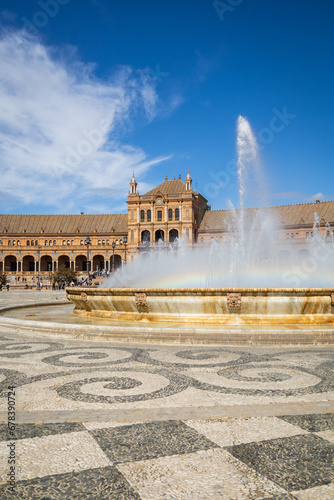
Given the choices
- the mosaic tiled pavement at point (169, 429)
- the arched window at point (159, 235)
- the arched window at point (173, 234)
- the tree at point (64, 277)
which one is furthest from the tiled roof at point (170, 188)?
the mosaic tiled pavement at point (169, 429)

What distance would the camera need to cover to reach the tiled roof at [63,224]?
3686 inches

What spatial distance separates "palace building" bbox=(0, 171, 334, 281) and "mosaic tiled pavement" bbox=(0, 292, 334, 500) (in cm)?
6710

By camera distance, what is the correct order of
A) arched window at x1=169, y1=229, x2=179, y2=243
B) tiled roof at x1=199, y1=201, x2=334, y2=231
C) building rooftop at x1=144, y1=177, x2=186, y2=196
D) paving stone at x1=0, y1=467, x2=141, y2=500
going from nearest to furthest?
1. paving stone at x1=0, y1=467, x2=141, y2=500
2. tiled roof at x1=199, y1=201, x2=334, y2=231
3. arched window at x1=169, y1=229, x2=179, y2=243
4. building rooftop at x1=144, y1=177, x2=186, y2=196

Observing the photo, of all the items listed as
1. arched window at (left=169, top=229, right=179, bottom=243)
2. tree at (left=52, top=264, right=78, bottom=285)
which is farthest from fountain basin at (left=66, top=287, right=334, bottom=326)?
arched window at (left=169, top=229, right=179, bottom=243)

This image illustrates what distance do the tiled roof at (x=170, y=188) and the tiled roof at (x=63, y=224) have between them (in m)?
11.4

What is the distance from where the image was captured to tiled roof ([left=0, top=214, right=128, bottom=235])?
93625 millimetres

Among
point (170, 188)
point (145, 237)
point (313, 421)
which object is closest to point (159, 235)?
point (145, 237)

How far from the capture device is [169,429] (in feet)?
12.2

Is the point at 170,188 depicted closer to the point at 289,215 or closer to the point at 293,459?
the point at 289,215

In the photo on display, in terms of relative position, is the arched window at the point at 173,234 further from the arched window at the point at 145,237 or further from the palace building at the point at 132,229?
the arched window at the point at 145,237

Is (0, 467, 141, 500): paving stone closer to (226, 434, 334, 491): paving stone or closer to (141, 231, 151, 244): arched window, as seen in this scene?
(226, 434, 334, 491): paving stone

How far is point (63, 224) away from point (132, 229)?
19.6m

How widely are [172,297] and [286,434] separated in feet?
23.2

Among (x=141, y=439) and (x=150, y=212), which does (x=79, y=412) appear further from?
(x=150, y=212)
